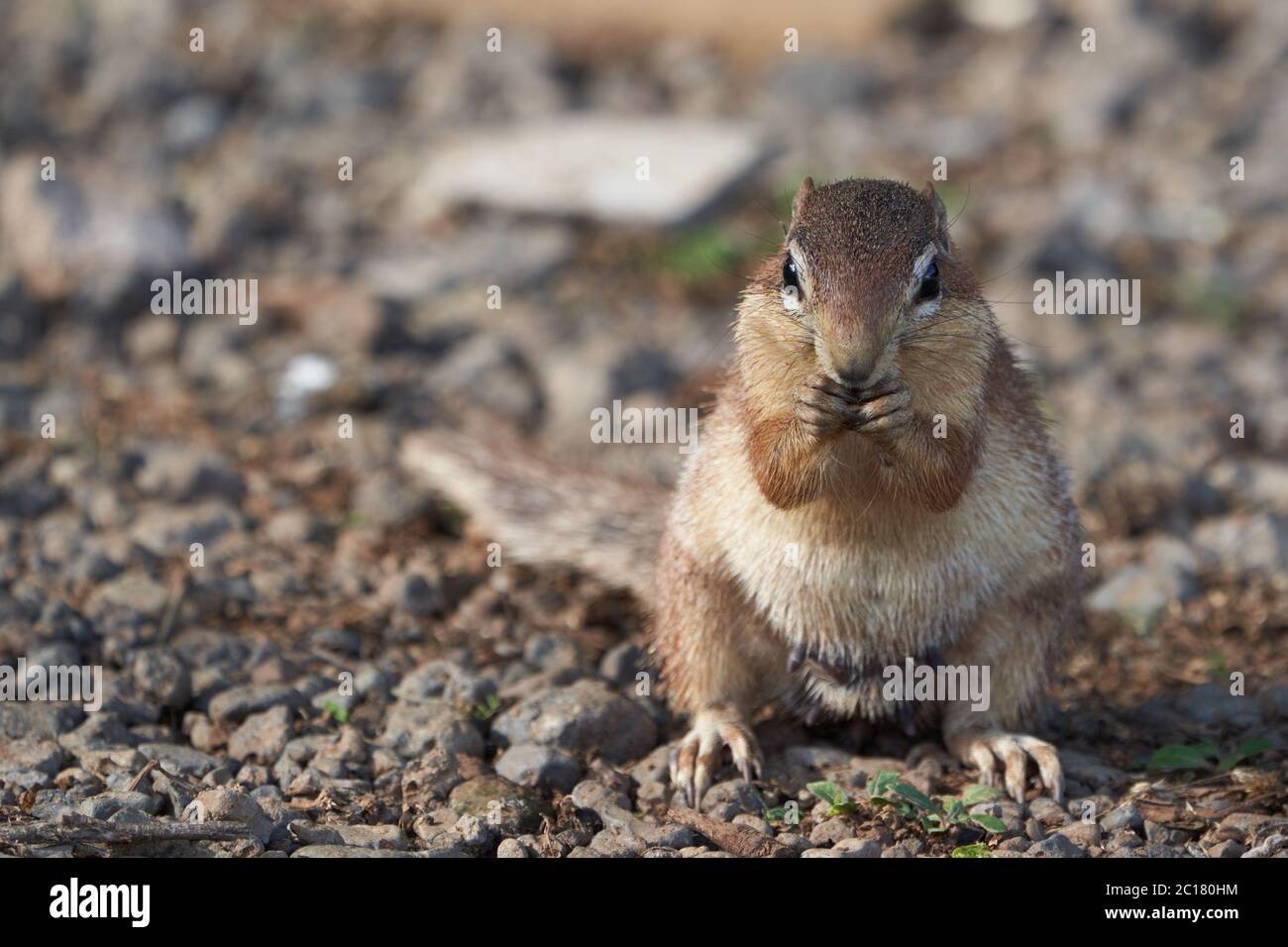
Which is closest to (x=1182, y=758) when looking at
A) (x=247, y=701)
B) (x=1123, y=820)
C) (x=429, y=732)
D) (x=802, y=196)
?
(x=1123, y=820)

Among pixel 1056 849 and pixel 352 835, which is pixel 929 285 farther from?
pixel 352 835

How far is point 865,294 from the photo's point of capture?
13.4 ft

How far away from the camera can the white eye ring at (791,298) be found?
4.26 meters

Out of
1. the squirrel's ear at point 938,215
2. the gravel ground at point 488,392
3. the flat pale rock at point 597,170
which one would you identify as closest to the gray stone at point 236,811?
the gravel ground at point 488,392

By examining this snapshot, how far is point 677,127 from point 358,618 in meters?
4.85

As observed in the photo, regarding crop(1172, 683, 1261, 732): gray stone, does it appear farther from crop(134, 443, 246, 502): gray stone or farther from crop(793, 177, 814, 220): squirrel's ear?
crop(134, 443, 246, 502): gray stone

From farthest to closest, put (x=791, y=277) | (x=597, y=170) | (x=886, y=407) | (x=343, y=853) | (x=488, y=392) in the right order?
(x=597, y=170) → (x=488, y=392) → (x=791, y=277) → (x=886, y=407) → (x=343, y=853)

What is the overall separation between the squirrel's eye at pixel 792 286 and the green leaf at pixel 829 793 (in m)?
1.34

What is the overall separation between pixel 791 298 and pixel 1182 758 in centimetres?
180

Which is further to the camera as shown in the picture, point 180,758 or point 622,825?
point 180,758

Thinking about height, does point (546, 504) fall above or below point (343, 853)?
above

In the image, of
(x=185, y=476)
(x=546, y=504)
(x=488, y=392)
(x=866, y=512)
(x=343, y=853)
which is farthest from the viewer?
(x=488, y=392)

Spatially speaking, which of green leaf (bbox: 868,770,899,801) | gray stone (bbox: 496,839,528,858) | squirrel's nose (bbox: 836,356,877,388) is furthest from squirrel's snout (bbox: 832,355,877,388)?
gray stone (bbox: 496,839,528,858)

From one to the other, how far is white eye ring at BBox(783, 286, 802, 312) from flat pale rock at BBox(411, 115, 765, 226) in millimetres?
4637
